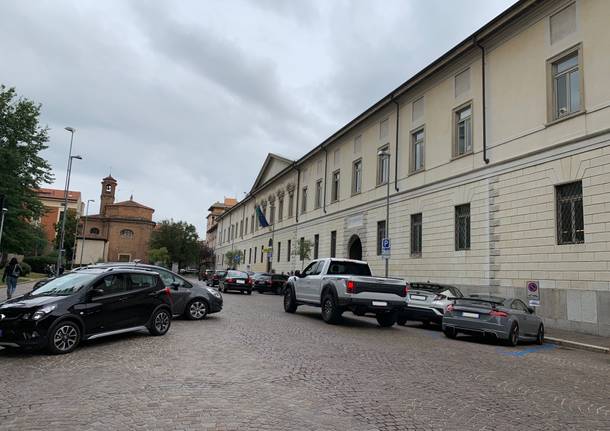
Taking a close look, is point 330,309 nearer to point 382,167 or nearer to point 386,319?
point 386,319

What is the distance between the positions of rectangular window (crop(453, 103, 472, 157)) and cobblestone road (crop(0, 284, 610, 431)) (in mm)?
13112

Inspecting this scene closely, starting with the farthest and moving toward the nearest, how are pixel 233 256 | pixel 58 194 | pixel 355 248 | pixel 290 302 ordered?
pixel 58 194 → pixel 233 256 → pixel 355 248 → pixel 290 302

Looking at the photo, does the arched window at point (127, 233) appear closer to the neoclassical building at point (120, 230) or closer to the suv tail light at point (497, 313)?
the neoclassical building at point (120, 230)

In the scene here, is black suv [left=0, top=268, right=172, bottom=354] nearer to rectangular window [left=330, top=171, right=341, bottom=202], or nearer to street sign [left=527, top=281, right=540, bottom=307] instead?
street sign [left=527, top=281, right=540, bottom=307]

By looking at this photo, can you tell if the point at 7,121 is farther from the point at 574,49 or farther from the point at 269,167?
the point at 574,49

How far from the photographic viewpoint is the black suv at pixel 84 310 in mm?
8112

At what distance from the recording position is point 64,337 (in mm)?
8531

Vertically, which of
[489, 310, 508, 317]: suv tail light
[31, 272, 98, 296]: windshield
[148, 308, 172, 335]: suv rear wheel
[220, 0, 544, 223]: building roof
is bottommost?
[148, 308, 172, 335]: suv rear wheel

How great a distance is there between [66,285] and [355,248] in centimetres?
2462

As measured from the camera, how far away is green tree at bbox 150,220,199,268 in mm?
84750

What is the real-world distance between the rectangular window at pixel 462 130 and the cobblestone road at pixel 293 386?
43.0ft

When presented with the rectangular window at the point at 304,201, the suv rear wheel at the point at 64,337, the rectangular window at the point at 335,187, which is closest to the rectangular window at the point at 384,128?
the rectangular window at the point at 335,187

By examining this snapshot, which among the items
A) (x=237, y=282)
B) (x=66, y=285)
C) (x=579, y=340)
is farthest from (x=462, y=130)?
(x=66, y=285)

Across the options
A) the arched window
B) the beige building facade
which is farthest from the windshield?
the arched window
